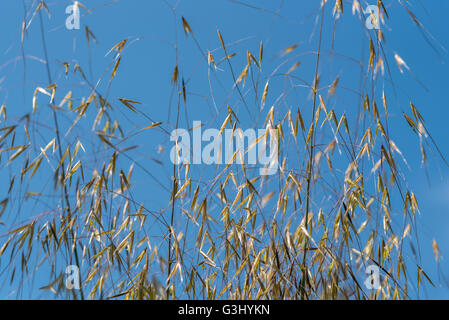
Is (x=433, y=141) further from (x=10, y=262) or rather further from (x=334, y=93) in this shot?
(x=10, y=262)

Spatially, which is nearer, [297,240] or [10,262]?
[10,262]

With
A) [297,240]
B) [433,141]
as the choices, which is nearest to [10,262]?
[297,240]

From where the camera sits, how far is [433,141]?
1843 millimetres
